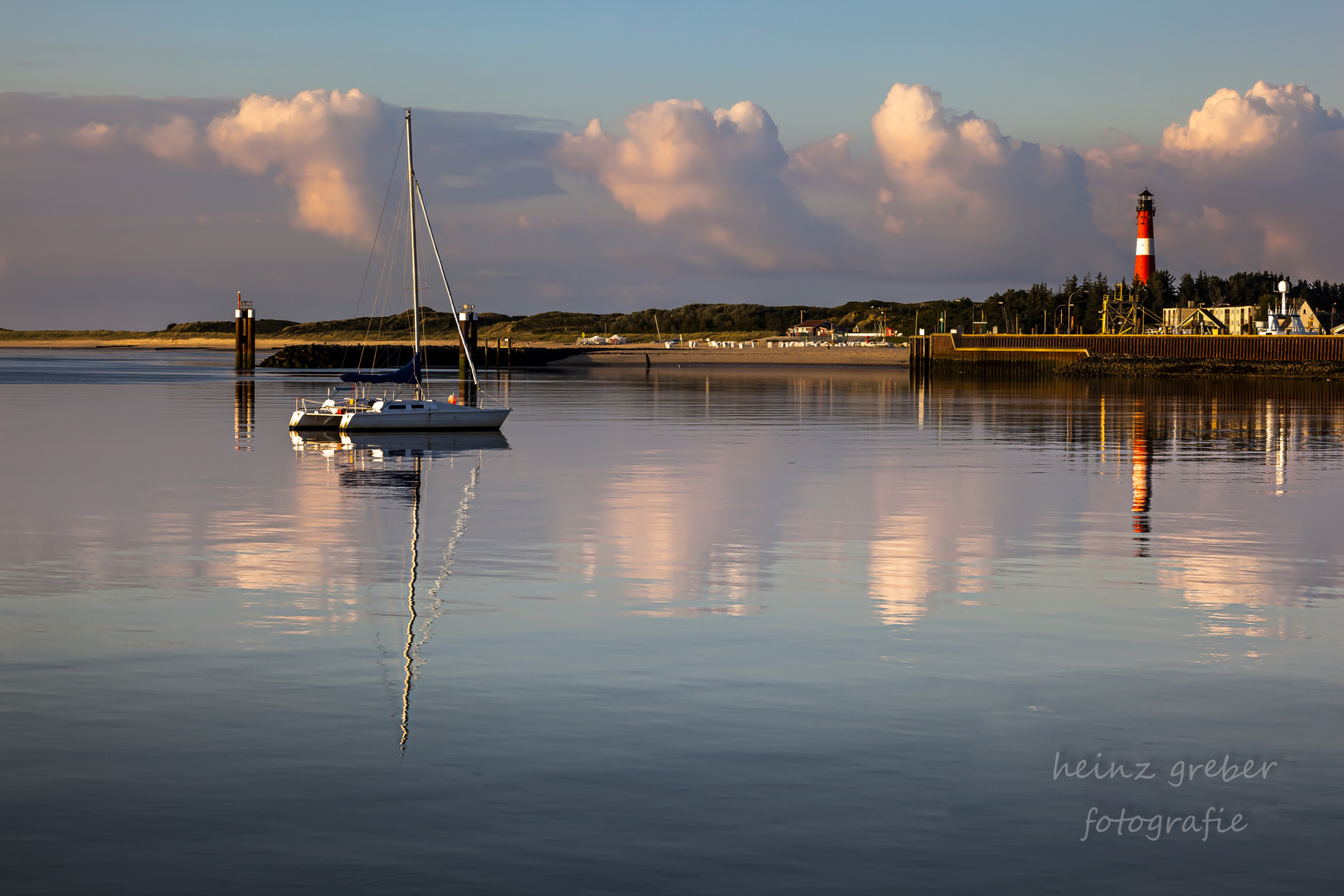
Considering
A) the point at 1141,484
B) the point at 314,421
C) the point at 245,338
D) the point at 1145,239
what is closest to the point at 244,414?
the point at 314,421

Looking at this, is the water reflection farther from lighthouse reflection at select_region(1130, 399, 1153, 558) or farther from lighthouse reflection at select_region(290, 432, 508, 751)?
lighthouse reflection at select_region(1130, 399, 1153, 558)

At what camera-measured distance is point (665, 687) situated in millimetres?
14555

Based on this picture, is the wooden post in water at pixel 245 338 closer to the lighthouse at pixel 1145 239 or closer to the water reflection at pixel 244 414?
the water reflection at pixel 244 414

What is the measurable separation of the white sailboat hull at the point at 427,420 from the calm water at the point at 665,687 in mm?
18769

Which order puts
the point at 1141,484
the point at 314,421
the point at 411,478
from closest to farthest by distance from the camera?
the point at 1141,484
the point at 411,478
the point at 314,421

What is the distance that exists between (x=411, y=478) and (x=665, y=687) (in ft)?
83.3

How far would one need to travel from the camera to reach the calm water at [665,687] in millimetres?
9766

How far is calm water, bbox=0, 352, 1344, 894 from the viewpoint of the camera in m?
9.77

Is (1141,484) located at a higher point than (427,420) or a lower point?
lower

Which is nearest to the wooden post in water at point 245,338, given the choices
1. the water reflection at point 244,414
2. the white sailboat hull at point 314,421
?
the water reflection at point 244,414

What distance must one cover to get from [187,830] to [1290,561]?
20.1 metres

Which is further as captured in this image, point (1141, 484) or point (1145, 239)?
point (1145, 239)

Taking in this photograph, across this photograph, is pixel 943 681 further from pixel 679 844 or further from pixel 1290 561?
pixel 1290 561

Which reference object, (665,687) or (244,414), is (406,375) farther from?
(665,687)
